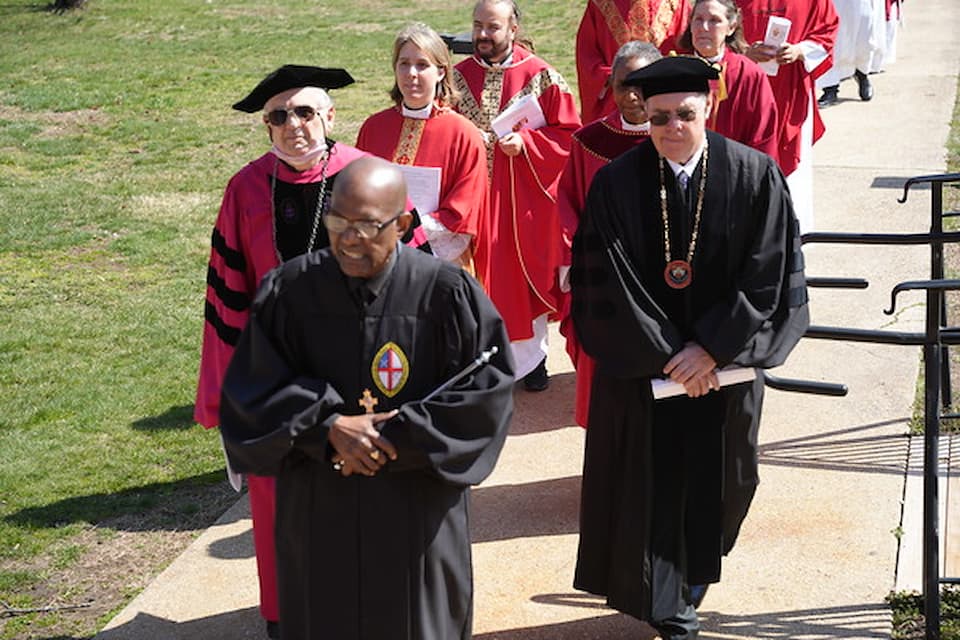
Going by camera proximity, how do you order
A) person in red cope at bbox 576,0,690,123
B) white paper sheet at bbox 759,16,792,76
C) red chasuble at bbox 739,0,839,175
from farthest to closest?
1. red chasuble at bbox 739,0,839,175
2. person in red cope at bbox 576,0,690,123
3. white paper sheet at bbox 759,16,792,76

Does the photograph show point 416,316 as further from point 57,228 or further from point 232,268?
point 57,228

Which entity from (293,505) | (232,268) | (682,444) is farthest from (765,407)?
(293,505)

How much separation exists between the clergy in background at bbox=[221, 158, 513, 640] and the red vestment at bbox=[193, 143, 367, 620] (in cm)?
102

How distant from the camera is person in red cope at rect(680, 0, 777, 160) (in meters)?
7.42

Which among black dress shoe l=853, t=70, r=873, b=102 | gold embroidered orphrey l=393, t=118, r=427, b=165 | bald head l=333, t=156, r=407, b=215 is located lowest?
bald head l=333, t=156, r=407, b=215

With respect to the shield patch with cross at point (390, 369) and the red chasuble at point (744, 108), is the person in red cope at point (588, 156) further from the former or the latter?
the shield patch with cross at point (390, 369)

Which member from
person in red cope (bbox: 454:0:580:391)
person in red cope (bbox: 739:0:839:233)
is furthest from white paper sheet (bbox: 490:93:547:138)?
person in red cope (bbox: 739:0:839:233)

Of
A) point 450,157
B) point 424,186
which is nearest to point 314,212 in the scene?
point 424,186

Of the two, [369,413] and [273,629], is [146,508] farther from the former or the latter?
[369,413]

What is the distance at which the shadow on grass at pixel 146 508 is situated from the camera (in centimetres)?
705

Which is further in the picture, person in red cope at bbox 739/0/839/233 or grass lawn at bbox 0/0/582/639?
person in red cope at bbox 739/0/839/233

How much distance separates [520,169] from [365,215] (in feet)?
13.2

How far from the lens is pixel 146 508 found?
7227 millimetres

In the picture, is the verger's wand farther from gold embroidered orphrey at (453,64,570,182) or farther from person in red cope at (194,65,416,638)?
gold embroidered orphrey at (453,64,570,182)
